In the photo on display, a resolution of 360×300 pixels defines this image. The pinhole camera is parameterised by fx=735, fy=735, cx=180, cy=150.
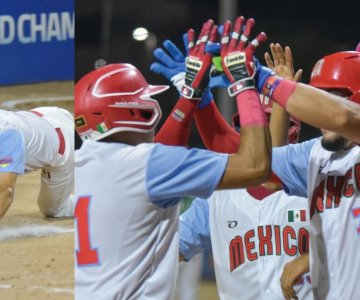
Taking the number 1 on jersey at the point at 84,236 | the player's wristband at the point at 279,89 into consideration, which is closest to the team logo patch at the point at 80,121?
the number 1 on jersey at the point at 84,236

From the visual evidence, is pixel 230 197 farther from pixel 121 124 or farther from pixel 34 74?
pixel 34 74

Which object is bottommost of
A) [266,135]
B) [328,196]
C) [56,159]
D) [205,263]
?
[205,263]

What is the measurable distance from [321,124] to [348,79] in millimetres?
176

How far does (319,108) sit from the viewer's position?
4.07ft

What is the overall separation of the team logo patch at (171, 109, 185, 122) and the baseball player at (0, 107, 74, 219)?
1.44 ft

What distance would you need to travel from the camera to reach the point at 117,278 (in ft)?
4.59

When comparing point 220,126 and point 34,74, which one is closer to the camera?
point 220,126

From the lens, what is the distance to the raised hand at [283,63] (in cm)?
161

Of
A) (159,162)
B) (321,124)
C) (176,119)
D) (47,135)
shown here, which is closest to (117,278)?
(159,162)

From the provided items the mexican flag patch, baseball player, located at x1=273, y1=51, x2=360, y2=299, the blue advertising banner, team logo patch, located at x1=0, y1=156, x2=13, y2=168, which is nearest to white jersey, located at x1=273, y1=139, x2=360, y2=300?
baseball player, located at x1=273, y1=51, x2=360, y2=299

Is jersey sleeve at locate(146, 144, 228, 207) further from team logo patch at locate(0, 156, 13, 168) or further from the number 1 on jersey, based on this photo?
team logo patch at locate(0, 156, 13, 168)

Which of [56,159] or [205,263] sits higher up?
[56,159]

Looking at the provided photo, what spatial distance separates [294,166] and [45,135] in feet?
2.36

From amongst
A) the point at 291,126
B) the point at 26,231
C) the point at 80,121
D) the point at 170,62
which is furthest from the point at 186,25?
the point at 26,231
